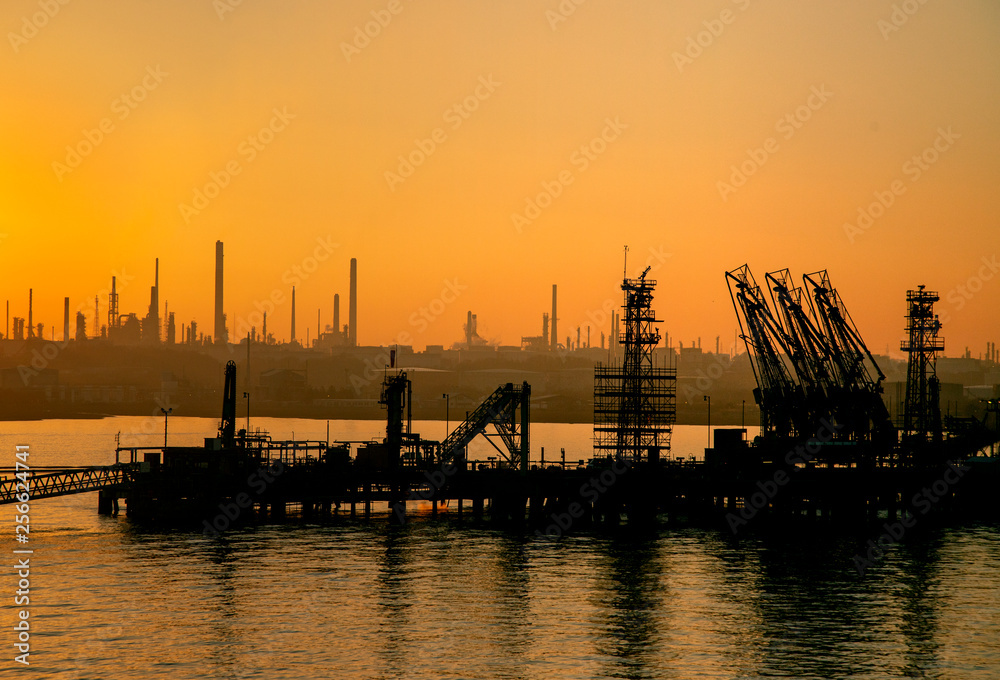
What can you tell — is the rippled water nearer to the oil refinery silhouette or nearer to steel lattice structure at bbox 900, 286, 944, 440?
the oil refinery silhouette

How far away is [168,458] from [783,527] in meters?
43.9

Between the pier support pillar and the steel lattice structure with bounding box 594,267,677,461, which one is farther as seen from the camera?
the steel lattice structure with bounding box 594,267,677,461

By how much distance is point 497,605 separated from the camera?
5456cm

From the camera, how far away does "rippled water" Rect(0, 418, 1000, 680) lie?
4503cm

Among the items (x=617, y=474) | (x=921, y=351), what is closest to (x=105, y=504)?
(x=617, y=474)

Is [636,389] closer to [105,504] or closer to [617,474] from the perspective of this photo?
[617,474]

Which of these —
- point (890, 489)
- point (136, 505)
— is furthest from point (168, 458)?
point (890, 489)

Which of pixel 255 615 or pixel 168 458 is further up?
pixel 168 458

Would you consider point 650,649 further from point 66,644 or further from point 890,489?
point 890,489

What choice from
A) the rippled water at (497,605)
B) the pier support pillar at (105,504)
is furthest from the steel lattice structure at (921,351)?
the pier support pillar at (105,504)

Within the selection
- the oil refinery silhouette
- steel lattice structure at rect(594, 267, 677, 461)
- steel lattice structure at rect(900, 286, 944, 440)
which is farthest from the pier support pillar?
steel lattice structure at rect(900, 286, 944, 440)

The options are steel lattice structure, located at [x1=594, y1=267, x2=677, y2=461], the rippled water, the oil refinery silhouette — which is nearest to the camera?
the rippled water

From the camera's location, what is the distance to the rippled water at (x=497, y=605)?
148ft

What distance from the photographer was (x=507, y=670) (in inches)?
1732
